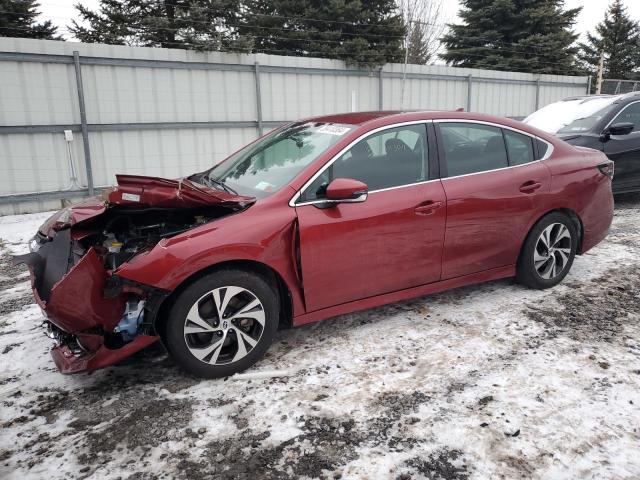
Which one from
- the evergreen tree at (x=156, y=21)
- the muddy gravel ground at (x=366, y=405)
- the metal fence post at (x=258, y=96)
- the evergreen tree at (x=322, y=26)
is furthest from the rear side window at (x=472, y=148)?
the evergreen tree at (x=322, y=26)

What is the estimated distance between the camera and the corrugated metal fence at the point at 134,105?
8156mm

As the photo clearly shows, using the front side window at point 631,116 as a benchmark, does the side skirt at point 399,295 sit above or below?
below

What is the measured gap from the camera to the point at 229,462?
94.0 inches

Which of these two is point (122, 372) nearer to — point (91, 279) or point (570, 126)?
point (91, 279)

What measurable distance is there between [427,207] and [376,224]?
462 millimetres

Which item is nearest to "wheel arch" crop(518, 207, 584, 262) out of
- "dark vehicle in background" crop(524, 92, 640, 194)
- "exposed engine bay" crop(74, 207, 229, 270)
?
"exposed engine bay" crop(74, 207, 229, 270)

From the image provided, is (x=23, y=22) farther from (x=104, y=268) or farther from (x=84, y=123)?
(x=104, y=268)

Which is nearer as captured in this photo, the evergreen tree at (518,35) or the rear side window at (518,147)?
the rear side window at (518,147)

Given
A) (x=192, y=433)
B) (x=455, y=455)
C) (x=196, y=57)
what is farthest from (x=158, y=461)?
(x=196, y=57)

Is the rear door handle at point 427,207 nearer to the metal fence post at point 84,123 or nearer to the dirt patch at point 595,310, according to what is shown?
the dirt patch at point 595,310

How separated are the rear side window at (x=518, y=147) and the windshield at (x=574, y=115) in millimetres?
3663

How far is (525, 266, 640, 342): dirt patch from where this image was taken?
3.65 meters

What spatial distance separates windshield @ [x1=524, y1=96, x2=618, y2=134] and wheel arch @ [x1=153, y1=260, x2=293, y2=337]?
593 cm

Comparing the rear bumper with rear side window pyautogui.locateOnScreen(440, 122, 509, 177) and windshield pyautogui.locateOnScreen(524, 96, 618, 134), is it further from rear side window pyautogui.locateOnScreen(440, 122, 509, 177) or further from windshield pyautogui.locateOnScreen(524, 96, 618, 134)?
windshield pyautogui.locateOnScreen(524, 96, 618, 134)
